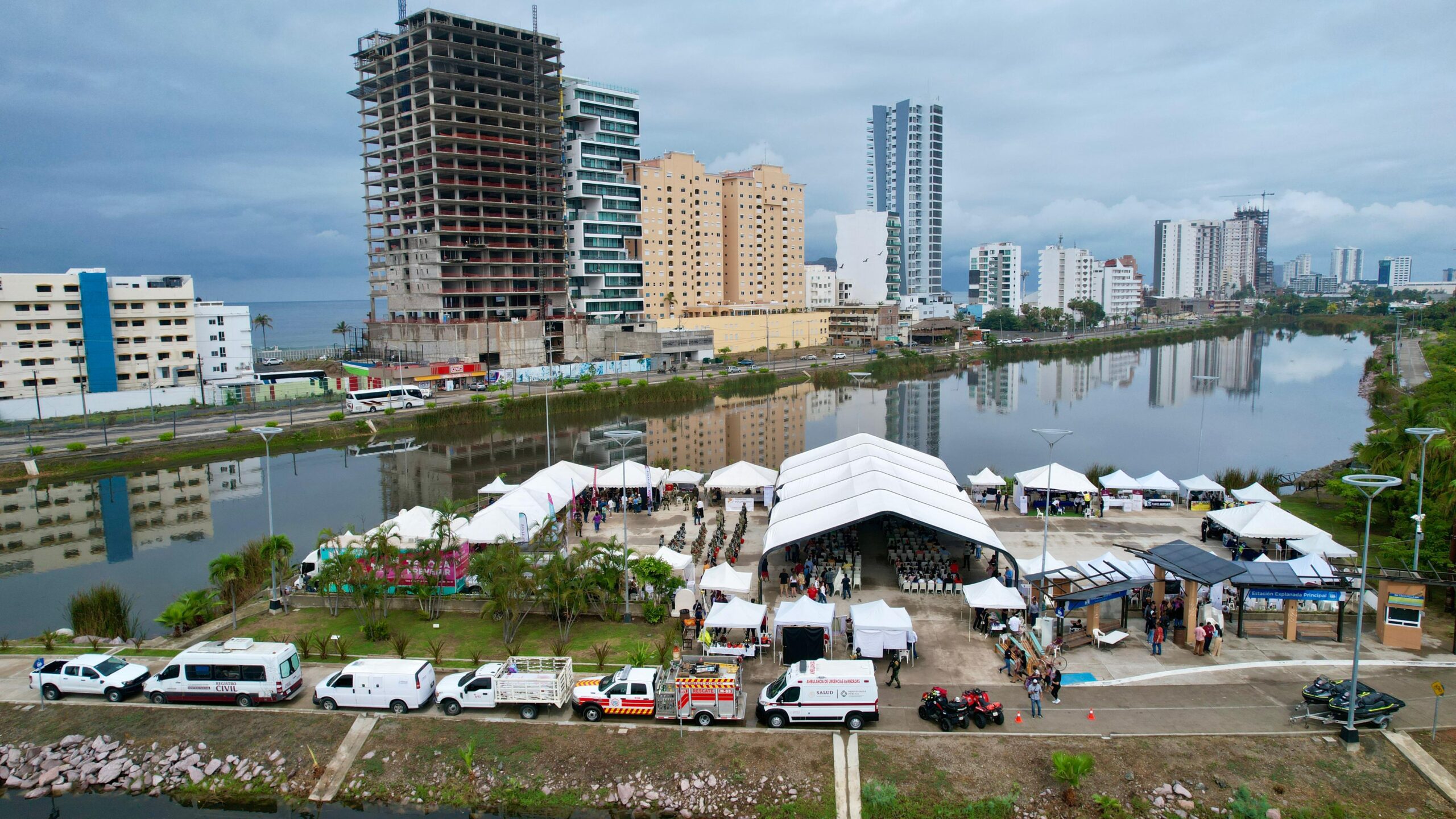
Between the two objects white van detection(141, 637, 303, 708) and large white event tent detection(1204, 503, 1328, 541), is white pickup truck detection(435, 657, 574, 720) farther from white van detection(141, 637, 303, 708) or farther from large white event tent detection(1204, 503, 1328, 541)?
large white event tent detection(1204, 503, 1328, 541)

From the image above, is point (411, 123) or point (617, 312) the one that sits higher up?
point (411, 123)

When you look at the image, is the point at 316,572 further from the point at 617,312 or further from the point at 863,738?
the point at 617,312

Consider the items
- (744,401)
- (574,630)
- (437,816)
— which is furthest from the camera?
(744,401)

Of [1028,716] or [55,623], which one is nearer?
[1028,716]

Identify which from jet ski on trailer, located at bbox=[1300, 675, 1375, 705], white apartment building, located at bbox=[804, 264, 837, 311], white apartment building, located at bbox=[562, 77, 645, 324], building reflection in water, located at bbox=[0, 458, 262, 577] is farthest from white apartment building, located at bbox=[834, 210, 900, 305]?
jet ski on trailer, located at bbox=[1300, 675, 1375, 705]

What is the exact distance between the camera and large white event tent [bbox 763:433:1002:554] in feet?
75.7

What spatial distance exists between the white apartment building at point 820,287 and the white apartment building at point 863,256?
4.76 m

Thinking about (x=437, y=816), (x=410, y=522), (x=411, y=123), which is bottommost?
(x=437, y=816)

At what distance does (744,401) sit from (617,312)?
29.5 metres

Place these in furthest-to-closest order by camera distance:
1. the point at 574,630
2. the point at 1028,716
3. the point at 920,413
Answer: the point at 920,413 < the point at 574,630 < the point at 1028,716

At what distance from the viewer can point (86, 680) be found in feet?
58.7

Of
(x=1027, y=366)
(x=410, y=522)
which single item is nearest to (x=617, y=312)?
(x=1027, y=366)

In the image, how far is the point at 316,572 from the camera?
79.3 ft

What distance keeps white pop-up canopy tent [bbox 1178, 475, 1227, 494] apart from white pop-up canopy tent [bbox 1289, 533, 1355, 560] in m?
6.82
